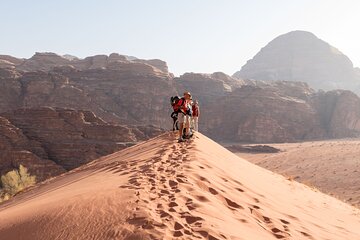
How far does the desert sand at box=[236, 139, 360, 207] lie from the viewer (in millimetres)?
25278

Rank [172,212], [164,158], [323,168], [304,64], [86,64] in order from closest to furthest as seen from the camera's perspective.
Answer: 1. [172,212]
2. [164,158]
3. [323,168]
4. [86,64]
5. [304,64]

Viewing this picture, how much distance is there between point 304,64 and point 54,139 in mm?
164983

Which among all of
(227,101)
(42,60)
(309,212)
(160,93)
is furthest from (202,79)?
(309,212)

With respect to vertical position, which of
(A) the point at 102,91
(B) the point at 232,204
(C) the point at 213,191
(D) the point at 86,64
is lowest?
(A) the point at 102,91

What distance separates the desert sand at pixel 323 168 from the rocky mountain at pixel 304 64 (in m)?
122

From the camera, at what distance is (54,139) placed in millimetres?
34625

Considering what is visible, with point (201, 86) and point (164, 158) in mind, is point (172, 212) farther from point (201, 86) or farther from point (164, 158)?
point (201, 86)

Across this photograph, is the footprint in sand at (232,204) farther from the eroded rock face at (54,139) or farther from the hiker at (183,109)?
the eroded rock face at (54,139)

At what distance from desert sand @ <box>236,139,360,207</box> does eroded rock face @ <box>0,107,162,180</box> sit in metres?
16.2

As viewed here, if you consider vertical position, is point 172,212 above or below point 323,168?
above

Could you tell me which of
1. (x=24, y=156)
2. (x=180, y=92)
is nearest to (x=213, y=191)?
(x=24, y=156)

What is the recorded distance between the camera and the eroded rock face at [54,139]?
102 ft

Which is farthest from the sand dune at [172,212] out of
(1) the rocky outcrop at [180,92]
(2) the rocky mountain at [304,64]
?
(2) the rocky mountain at [304,64]

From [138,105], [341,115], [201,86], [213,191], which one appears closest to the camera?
[213,191]
